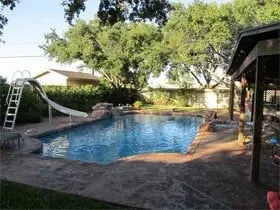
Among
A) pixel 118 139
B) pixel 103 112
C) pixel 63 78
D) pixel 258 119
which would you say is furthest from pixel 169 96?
pixel 258 119

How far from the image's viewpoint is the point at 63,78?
3597 cm

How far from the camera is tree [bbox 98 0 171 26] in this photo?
7.51 meters

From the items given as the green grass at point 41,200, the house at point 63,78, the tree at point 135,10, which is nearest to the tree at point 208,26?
the house at point 63,78

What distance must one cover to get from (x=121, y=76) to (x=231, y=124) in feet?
60.1

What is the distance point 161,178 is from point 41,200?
2.52 m

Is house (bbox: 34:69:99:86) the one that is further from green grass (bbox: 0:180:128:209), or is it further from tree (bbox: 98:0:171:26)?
green grass (bbox: 0:180:128:209)

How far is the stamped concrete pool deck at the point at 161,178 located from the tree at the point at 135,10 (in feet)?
10.9

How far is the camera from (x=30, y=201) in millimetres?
5734

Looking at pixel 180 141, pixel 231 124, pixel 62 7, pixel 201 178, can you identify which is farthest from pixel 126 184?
pixel 231 124

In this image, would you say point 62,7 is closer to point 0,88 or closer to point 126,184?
point 126,184

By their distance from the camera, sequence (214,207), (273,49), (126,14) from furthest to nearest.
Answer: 1. (126,14)
2. (273,49)
3. (214,207)

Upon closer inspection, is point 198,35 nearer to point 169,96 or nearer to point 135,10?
point 169,96

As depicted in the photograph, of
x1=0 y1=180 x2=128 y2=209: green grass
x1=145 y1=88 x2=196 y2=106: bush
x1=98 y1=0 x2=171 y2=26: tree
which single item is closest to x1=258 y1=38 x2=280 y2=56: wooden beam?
x1=98 y1=0 x2=171 y2=26: tree

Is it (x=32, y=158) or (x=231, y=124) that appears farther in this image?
(x=231, y=124)
